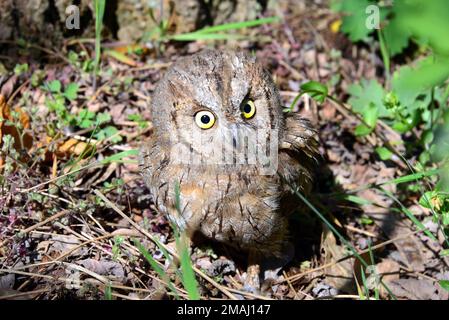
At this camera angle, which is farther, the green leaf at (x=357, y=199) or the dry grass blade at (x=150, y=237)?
the green leaf at (x=357, y=199)

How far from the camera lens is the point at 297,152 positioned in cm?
282

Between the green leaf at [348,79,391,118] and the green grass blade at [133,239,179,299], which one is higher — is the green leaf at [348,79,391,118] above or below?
above

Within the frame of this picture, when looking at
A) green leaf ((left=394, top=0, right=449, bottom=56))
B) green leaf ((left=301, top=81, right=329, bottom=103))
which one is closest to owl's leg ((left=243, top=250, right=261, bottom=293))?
green leaf ((left=301, top=81, right=329, bottom=103))

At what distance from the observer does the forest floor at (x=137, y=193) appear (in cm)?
274

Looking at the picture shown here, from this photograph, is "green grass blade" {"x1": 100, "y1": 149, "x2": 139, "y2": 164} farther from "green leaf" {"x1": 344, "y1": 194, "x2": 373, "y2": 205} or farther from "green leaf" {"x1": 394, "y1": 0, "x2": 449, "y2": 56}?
"green leaf" {"x1": 394, "y1": 0, "x2": 449, "y2": 56}

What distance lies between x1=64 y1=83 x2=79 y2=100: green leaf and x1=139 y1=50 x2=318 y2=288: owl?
88 cm

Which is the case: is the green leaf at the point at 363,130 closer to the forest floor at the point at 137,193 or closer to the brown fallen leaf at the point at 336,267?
the forest floor at the point at 137,193

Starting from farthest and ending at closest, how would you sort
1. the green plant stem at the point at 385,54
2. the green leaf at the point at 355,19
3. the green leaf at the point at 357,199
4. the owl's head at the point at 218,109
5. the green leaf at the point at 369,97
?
Answer: the green leaf at the point at 355,19 < the green plant stem at the point at 385,54 < the green leaf at the point at 369,97 < the green leaf at the point at 357,199 < the owl's head at the point at 218,109

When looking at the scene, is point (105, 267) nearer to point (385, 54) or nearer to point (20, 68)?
point (20, 68)

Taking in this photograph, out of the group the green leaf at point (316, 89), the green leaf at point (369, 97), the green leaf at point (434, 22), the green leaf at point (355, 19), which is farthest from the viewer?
the green leaf at point (355, 19)

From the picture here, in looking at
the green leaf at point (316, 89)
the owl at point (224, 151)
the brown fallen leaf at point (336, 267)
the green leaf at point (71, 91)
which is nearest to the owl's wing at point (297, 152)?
the owl at point (224, 151)

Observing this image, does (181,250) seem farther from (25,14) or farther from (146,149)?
(25,14)

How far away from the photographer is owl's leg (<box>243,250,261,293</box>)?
9.60ft
